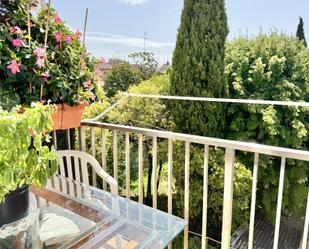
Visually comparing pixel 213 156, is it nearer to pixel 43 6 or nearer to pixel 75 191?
pixel 75 191

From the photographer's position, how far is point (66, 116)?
1896 millimetres

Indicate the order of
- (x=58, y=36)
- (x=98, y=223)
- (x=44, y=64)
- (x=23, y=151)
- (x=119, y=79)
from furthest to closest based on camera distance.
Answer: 1. (x=119, y=79)
2. (x=58, y=36)
3. (x=44, y=64)
4. (x=98, y=223)
5. (x=23, y=151)

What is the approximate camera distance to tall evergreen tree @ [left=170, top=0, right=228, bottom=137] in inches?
208

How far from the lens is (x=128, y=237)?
130cm

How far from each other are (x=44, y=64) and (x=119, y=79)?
19.7 ft

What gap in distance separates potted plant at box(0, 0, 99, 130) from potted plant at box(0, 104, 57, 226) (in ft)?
2.16

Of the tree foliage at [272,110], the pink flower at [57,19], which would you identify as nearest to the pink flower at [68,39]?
the pink flower at [57,19]

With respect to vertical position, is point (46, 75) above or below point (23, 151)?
above

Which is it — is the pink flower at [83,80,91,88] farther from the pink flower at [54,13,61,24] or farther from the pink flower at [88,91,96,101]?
the pink flower at [54,13,61,24]

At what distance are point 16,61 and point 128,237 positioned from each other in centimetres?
113

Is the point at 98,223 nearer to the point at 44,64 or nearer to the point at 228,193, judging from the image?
the point at 228,193

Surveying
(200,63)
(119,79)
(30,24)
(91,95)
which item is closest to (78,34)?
(30,24)

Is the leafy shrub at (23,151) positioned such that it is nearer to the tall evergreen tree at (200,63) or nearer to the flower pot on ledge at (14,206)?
the flower pot on ledge at (14,206)

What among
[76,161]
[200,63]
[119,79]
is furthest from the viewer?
[119,79]
